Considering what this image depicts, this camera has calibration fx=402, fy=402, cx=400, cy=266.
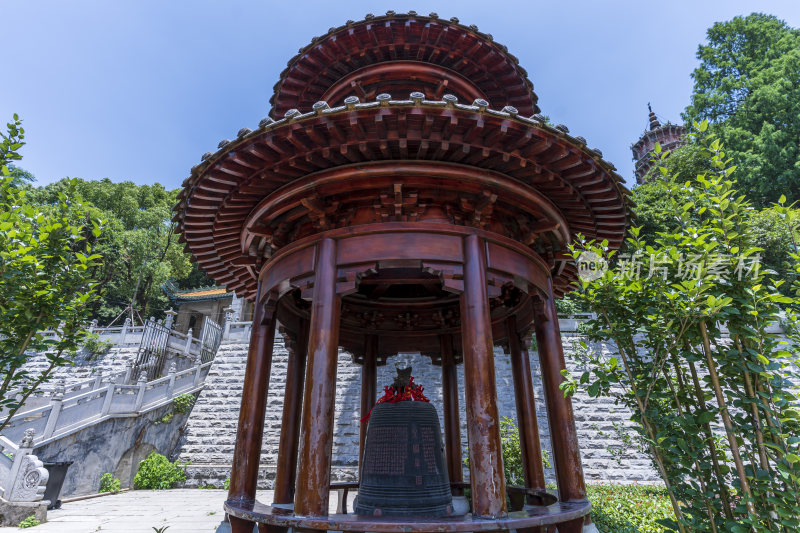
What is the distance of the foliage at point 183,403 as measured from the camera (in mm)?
16891

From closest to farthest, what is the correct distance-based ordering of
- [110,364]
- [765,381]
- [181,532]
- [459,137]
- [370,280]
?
[765,381]
[459,137]
[370,280]
[181,532]
[110,364]

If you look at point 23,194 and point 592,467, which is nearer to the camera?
point 23,194

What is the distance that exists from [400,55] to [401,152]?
154 inches

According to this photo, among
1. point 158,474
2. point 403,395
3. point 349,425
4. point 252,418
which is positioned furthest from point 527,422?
point 158,474

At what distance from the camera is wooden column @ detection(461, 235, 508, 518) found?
371 cm

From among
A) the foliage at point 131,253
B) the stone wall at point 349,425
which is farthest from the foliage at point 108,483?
the foliage at point 131,253

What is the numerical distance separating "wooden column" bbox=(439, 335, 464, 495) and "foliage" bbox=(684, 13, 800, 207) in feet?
79.6

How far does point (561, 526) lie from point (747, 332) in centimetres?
285

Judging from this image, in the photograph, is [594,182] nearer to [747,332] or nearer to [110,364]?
[747,332]

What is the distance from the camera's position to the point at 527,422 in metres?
6.21

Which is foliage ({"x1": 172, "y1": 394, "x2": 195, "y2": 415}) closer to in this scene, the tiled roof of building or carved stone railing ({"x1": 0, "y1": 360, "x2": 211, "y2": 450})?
carved stone railing ({"x1": 0, "y1": 360, "x2": 211, "y2": 450})

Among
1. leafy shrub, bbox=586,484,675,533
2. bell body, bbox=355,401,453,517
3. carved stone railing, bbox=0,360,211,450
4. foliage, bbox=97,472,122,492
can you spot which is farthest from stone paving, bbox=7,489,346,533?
leafy shrub, bbox=586,484,675,533

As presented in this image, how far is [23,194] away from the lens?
4605 millimetres

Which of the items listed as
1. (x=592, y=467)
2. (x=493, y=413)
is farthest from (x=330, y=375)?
(x=592, y=467)
